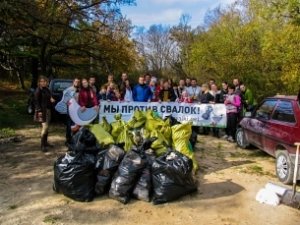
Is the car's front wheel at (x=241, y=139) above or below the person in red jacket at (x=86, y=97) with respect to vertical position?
below

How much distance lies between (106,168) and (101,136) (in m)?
1.04

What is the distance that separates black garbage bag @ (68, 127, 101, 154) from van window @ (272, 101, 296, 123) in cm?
378

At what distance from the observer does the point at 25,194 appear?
7.40 m

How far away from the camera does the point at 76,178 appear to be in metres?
6.96

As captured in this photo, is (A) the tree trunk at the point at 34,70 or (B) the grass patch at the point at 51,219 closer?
(B) the grass patch at the point at 51,219

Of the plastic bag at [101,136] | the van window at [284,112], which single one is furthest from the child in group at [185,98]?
the plastic bag at [101,136]

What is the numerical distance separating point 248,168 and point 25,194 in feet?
15.3

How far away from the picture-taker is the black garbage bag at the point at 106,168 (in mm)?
7121

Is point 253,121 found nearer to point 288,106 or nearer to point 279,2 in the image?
point 288,106

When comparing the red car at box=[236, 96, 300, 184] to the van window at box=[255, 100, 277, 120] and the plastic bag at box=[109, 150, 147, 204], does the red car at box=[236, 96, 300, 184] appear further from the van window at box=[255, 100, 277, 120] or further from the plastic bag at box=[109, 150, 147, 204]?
the plastic bag at box=[109, 150, 147, 204]

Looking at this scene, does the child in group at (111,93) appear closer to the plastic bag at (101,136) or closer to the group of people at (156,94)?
the group of people at (156,94)

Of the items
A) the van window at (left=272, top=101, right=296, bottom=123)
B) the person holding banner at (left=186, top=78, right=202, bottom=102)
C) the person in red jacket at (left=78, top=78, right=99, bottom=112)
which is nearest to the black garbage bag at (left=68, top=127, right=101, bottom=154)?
the person in red jacket at (left=78, top=78, right=99, bottom=112)

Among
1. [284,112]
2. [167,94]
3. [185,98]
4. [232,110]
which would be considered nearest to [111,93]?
[167,94]

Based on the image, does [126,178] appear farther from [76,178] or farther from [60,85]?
[60,85]
